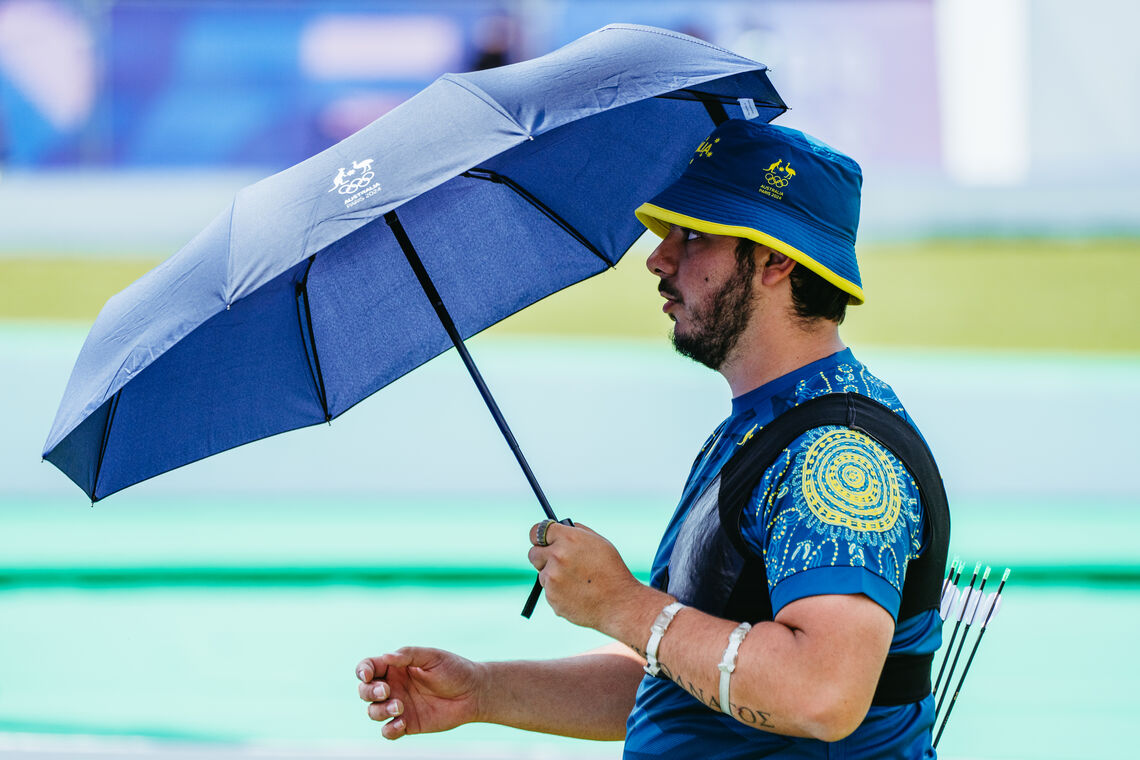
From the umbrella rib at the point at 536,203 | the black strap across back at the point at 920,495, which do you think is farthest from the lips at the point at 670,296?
the umbrella rib at the point at 536,203

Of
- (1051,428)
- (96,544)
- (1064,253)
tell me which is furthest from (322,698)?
(1064,253)

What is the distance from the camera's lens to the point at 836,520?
135cm

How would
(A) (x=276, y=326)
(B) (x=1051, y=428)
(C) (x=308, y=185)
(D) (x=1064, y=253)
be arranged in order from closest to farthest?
(C) (x=308, y=185), (A) (x=276, y=326), (B) (x=1051, y=428), (D) (x=1064, y=253)

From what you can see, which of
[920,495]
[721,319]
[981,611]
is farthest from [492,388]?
[920,495]

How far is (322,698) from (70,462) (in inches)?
111

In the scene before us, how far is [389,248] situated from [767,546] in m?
0.81

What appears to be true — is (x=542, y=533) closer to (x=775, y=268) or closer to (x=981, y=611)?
(x=775, y=268)

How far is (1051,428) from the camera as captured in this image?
6.90m

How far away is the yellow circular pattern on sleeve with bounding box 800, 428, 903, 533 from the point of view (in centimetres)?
136

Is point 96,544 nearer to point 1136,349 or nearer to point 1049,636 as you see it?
point 1049,636

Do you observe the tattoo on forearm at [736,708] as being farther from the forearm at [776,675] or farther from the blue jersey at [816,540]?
the blue jersey at [816,540]

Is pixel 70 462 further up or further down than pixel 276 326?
further down

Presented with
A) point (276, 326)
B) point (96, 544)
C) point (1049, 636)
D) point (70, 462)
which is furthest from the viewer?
point (96, 544)

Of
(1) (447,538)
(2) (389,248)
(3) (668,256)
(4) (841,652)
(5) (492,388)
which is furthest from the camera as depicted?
(5) (492,388)
